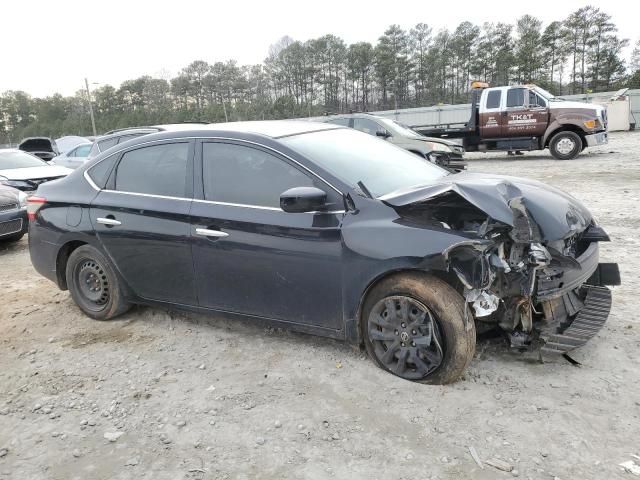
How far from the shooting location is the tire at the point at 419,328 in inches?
118

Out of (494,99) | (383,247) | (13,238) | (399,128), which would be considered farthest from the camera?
(494,99)

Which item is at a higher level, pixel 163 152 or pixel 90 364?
pixel 163 152

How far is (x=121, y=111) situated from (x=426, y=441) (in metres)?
77.2

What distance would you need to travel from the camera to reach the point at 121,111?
72000mm

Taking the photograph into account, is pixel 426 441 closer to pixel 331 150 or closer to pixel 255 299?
pixel 255 299

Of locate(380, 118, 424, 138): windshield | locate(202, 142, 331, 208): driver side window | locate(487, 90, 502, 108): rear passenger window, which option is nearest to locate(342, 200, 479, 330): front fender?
locate(202, 142, 331, 208): driver side window

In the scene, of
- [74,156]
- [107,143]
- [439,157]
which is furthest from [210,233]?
[74,156]

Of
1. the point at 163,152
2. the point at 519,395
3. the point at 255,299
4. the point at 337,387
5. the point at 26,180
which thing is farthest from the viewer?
the point at 26,180

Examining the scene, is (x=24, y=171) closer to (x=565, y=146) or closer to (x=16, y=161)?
(x=16, y=161)

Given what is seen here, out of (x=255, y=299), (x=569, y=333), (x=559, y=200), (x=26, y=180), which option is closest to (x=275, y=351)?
(x=255, y=299)

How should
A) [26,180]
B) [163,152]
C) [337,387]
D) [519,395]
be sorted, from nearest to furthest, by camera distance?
[519,395], [337,387], [163,152], [26,180]

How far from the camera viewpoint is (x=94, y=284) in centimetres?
452

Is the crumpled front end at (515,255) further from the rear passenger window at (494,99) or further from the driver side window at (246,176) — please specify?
the rear passenger window at (494,99)

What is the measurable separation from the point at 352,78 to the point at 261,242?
6283cm
